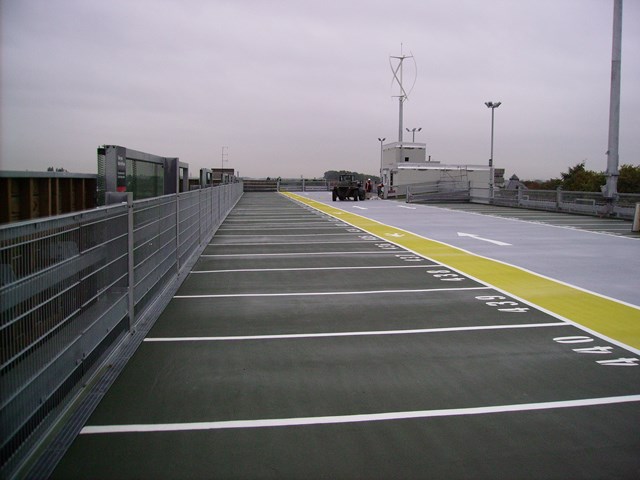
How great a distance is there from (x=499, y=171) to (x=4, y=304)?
310ft

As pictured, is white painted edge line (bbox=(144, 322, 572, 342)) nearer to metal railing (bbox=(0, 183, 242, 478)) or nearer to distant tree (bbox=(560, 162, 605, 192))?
metal railing (bbox=(0, 183, 242, 478))

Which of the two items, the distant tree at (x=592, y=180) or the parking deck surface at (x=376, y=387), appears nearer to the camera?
the parking deck surface at (x=376, y=387)

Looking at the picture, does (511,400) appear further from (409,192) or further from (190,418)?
(409,192)

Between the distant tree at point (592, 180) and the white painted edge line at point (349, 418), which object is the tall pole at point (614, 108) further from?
the distant tree at point (592, 180)

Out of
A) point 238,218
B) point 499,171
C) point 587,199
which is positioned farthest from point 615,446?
point 499,171

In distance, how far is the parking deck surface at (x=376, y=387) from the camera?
4.11 metres

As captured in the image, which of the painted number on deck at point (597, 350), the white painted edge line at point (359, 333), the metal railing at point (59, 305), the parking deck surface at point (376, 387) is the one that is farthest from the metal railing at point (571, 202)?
the metal railing at point (59, 305)

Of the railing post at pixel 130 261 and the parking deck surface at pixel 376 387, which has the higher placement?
the railing post at pixel 130 261

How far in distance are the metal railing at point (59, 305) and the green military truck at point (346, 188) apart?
129 feet

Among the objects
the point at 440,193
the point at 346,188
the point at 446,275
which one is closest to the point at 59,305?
the point at 446,275

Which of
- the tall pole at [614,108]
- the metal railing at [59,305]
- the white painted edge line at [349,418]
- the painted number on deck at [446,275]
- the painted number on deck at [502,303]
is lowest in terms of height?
the white painted edge line at [349,418]

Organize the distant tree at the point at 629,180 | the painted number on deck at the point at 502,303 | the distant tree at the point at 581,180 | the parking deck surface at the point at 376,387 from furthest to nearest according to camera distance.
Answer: the distant tree at the point at 581,180, the distant tree at the point at 629,180, the painted number on deck at the point at 502,303, the parking deck surface at the point at 376,387

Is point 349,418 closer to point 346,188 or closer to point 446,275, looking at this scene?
point 446,275

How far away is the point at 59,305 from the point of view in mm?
4738
